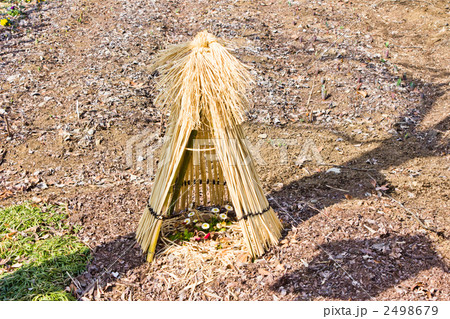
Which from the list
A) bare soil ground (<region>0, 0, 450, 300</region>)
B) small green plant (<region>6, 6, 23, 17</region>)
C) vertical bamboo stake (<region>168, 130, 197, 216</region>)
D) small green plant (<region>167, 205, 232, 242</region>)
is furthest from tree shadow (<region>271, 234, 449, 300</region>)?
small green plant (<region>6, 6, 23, 17</region>)

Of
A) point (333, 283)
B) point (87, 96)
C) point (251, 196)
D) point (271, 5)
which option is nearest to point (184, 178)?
point (251, 196)

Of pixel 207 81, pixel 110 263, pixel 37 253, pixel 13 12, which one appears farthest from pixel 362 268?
pixel 13 12

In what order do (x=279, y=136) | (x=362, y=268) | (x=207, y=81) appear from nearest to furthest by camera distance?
(x=207, y=81), (x=362, y=268), (x=279, y=136)

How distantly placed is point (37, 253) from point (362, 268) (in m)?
2.47

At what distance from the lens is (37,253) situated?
117 inches

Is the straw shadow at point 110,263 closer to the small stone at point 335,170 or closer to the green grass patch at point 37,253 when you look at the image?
the green grass patch at point 37,253

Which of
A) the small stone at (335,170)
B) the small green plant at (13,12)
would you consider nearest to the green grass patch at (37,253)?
the small stone at (335,170)

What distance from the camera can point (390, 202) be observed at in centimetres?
342

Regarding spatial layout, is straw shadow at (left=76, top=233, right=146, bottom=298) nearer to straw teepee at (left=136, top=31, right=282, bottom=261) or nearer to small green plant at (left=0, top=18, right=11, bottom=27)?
straw teepee at (left=136, top=31, right=282, bottom=261)

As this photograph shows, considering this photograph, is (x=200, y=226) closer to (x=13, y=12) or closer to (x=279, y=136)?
(x=279, y=136)

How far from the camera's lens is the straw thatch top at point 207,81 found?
247 centimetres

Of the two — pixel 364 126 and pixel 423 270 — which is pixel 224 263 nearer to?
pixel 423 270

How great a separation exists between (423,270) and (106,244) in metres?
2.40

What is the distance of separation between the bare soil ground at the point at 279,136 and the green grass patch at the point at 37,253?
0.14m
